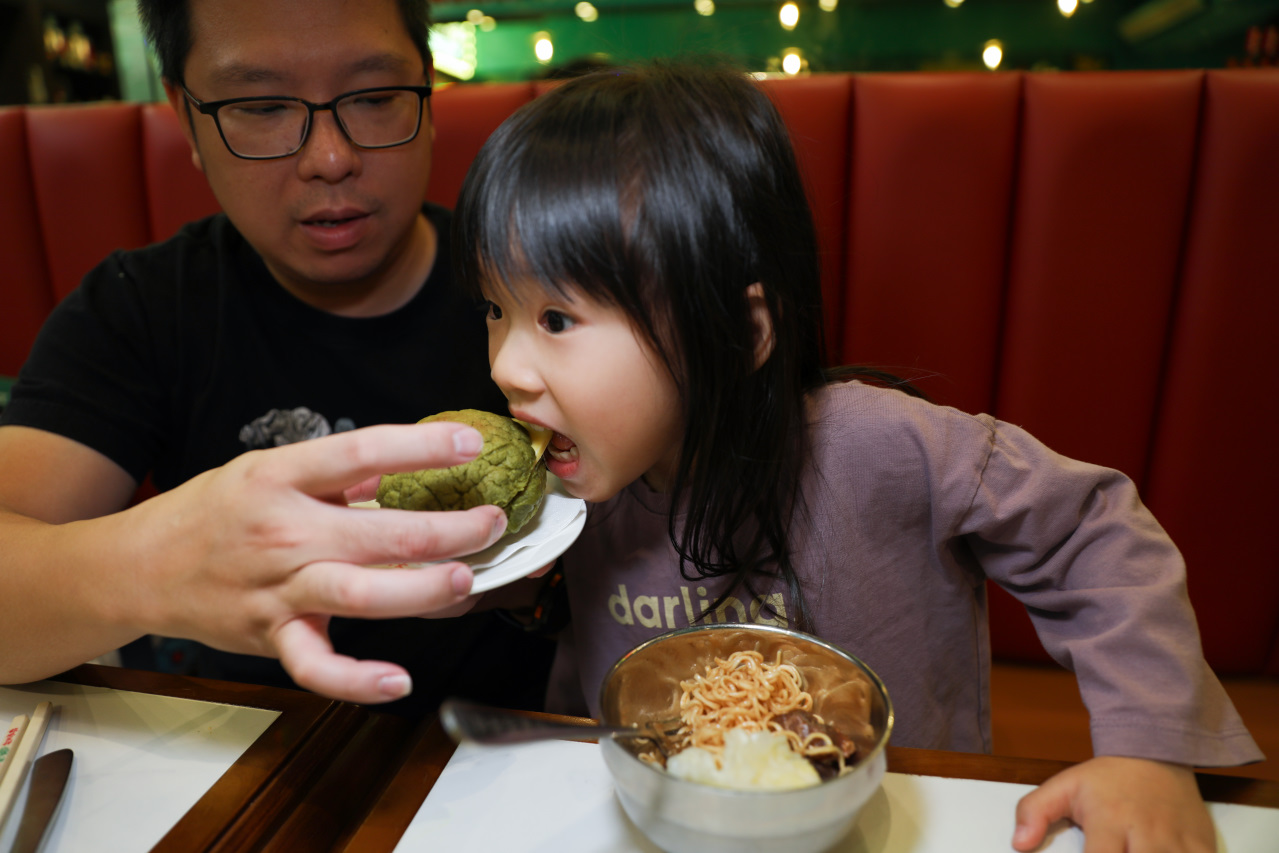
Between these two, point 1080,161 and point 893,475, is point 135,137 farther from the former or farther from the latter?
point 1080,161

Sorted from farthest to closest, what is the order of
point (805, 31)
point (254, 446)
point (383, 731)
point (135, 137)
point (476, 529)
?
1. point (805, 31)
2. point (135, 137)
3. point (254, 446)
4. point (383, 731)
5. point (476, 529)

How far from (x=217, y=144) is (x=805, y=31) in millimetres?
3439

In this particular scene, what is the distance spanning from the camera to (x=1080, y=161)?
5.23ft

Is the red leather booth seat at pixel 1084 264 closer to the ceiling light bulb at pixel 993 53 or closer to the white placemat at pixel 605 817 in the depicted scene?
the white placemat at pixel 605 817

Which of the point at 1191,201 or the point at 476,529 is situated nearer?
the point at 476,529

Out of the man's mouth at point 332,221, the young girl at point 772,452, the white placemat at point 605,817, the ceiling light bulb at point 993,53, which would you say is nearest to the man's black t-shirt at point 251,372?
the man's mouth at point 332,221

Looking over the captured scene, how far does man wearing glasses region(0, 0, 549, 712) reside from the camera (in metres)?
0.69

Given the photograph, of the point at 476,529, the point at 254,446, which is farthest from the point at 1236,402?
the point at 254,446

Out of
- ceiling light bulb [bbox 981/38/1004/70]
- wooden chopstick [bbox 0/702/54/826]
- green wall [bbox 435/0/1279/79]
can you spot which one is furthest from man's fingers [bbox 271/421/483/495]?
ceiling light bulb [bbox 981/38/1004/70]

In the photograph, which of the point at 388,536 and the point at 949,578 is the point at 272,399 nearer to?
the point at 388,536

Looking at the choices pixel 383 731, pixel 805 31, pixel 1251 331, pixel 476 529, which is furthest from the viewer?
pixel 805 31

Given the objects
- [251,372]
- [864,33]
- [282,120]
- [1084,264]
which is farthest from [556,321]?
[864,33]

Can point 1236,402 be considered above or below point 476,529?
below

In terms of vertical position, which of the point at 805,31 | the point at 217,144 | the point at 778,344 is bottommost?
the point at 778,344
